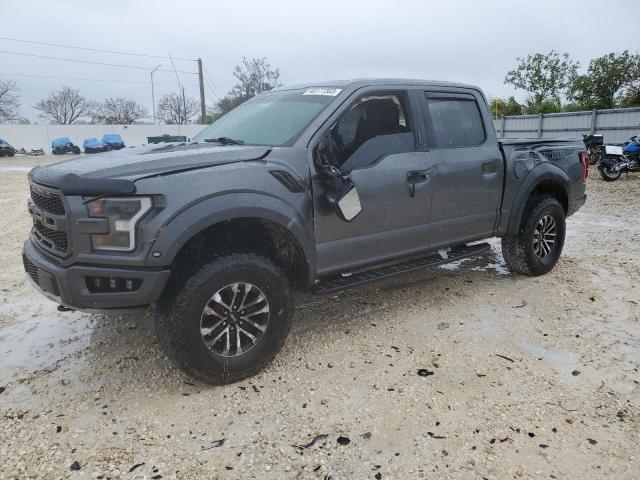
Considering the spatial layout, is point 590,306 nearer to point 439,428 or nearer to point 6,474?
point 439,428

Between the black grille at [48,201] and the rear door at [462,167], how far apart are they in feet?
8.60

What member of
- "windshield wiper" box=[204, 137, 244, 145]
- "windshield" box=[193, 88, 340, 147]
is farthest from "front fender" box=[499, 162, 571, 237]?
"windshield wiper" box=[204, 137, 244, 145]

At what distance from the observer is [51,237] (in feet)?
9.59

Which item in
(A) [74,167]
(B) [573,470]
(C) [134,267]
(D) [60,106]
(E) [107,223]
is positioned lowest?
(B) [573,470]

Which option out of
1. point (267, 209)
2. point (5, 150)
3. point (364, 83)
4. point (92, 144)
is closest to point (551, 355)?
point (267, 209)

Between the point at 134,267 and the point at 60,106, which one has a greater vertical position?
the point at 60,106

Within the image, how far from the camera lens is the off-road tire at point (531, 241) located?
4.95m

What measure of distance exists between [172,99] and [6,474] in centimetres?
6828

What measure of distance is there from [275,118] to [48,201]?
5.36 feet

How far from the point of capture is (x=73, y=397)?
300 cm

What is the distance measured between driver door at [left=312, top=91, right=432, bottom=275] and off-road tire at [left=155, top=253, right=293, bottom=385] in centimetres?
47

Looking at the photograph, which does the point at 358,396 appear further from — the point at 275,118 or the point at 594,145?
the point at 594,145

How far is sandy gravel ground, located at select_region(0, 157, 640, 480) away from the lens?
7.93ft

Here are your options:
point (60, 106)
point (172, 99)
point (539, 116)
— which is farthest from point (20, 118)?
point (539, 116)
